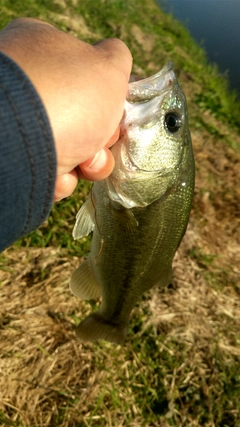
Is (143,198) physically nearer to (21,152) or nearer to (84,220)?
(84,220)

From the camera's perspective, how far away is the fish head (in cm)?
197

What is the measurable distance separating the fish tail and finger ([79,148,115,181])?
121 centimetres

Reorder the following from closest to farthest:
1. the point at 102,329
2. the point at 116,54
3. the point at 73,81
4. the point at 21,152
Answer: the point at 21,152 → the point at 73,81 → the point at 116,54 → the point at 102,329

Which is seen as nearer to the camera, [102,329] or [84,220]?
[84,220]

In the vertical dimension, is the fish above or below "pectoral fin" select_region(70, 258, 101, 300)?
above

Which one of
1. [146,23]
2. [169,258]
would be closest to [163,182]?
[169,258]

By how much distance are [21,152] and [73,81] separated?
364 mm

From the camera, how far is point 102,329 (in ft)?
9.26

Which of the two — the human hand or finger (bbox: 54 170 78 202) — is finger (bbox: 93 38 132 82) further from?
finger (bbox: 54 170 78 202)

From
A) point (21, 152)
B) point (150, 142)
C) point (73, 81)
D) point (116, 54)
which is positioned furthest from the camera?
point (150, 142)

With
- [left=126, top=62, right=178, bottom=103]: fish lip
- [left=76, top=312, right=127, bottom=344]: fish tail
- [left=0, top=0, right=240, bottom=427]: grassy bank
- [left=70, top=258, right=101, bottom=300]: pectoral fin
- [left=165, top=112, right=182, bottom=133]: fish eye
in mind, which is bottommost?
[left=0, top=0, right=240, bottom=427]: grassy bank

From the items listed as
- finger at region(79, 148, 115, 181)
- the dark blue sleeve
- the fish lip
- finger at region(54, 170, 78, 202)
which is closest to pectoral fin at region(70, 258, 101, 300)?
finger at region(54, 170, 78, 202)

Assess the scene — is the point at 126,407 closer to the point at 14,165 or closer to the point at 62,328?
the point at 62,328

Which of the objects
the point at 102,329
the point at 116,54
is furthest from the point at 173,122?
the point at 102,329
